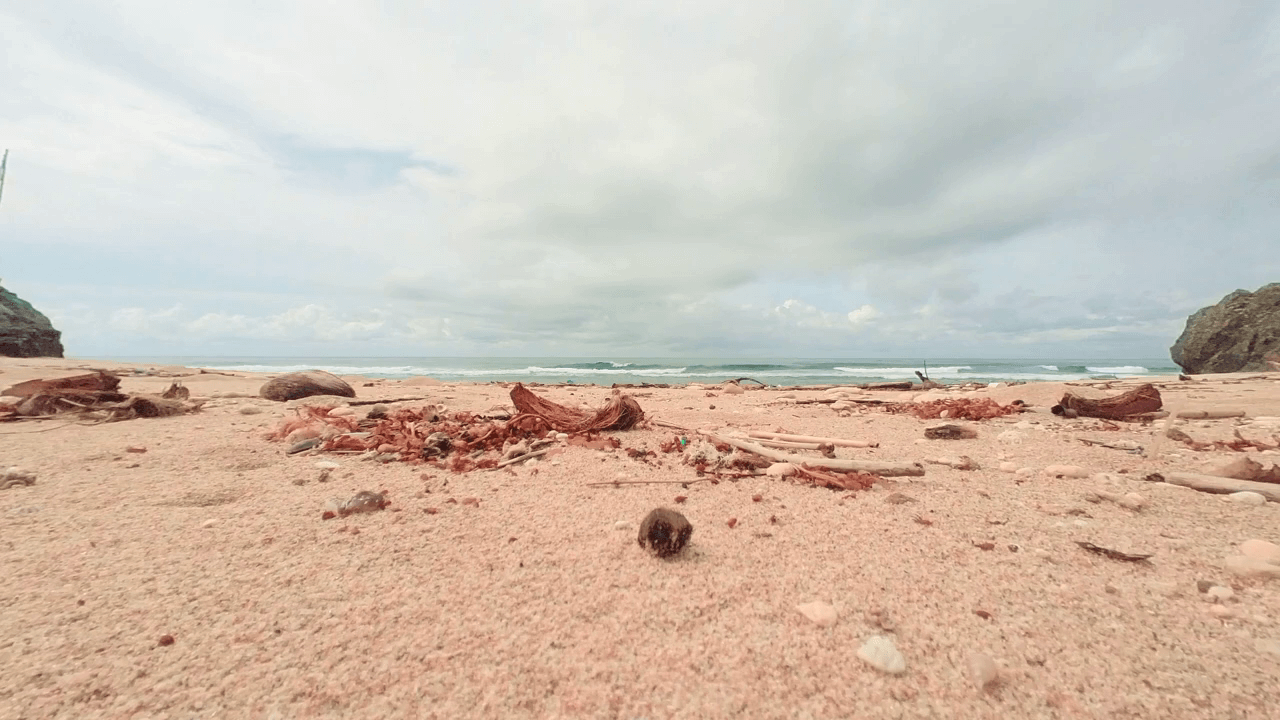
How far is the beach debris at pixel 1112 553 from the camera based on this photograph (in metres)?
2.09

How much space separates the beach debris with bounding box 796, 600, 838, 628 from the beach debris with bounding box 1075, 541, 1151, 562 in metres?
1.42

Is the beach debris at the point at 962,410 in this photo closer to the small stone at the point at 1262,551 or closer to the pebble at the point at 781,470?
the pebble at the point at 781,470

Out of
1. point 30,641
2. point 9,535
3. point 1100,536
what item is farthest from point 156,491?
point 1100,536

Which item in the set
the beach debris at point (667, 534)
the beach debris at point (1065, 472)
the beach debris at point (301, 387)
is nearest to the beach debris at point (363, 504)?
the beach debris at point (667, 534)

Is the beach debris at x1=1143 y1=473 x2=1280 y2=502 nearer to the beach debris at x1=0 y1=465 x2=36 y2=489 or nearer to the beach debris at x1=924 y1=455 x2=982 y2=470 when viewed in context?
the beach debris at x1=924 y1=455 x2=982 y2=470

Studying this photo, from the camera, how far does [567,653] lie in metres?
1.53

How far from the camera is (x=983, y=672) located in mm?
1368

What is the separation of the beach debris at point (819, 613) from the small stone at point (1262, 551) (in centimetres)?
180

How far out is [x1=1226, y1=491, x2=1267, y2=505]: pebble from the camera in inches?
108

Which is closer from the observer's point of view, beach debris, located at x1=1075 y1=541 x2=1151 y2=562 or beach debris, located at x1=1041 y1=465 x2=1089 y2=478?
beach debris, located at x1=1075 y1=541 x2=1151 y2=562

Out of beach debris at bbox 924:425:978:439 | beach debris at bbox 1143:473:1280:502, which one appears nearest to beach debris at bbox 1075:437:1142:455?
beach debris at bbox 924:425:978:439

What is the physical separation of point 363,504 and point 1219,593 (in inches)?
146

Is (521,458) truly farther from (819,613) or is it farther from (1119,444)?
(1119,444)

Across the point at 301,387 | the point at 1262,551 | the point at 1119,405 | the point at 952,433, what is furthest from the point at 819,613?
the point at 301,387
